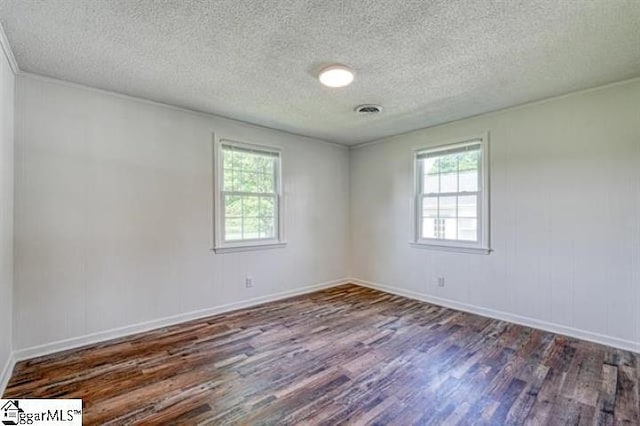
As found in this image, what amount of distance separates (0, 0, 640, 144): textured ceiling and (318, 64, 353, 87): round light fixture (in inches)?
3.0

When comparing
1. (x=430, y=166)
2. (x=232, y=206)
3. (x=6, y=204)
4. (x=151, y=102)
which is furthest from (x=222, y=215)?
(x=430, y=166)

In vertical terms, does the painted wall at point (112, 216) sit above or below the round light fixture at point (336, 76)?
below

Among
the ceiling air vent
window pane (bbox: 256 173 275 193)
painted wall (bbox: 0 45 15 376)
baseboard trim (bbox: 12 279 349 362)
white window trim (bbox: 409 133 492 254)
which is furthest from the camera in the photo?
window pane (bbox: 256 173 275 193)

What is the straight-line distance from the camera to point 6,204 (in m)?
2.35

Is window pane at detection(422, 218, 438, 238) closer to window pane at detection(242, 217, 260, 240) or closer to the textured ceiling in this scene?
the textured ceiling

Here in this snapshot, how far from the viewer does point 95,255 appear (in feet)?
9.80

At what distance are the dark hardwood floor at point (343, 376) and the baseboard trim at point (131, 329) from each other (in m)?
0.10

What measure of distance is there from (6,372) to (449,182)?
4.79 meters

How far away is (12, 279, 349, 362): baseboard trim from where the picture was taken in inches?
106

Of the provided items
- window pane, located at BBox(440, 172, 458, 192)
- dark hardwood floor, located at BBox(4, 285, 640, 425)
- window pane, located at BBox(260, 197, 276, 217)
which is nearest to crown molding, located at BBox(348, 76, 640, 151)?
window pane, located at BBox(440, 172, 458, 192)

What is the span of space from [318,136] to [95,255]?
327 centimetres

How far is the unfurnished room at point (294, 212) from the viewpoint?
6.54 ft

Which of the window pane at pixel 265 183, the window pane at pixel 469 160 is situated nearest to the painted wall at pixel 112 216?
the window pane at pixel 265 183

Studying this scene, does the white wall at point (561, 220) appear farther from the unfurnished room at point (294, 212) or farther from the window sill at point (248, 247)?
the window sill at point (248, 247)
